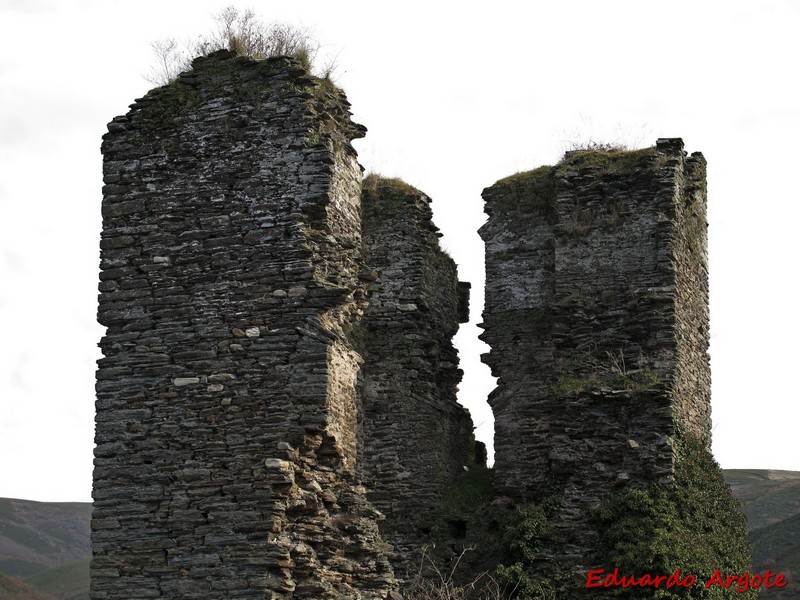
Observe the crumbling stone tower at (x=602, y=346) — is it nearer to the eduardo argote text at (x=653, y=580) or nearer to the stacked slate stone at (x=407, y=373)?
the eduardo argote text at (x=653, y=580)

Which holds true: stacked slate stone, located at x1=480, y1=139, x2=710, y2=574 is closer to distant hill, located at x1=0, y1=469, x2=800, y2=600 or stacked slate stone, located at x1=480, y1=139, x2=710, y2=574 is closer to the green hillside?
distant hill, located at x1=0, y1=469, x2=800, y2=600

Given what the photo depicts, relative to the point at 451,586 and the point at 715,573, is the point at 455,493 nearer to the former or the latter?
the point at 451,586

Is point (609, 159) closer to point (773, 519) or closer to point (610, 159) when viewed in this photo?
point (610, 159)

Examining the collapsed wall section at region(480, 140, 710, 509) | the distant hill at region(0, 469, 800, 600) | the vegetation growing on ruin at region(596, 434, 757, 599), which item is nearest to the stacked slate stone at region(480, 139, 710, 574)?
the collapsed wall section at region(480, 140, 710, 509)

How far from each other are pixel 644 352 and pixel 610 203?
2.02 m

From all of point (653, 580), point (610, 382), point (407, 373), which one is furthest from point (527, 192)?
point (653, 580)

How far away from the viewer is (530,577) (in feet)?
52.9

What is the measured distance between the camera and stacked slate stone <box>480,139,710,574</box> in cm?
1642

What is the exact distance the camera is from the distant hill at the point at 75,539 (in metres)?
26.6

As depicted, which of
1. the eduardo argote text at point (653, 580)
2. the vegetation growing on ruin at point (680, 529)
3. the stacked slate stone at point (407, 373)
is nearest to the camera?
the eduardo argote text at point (653, 580)

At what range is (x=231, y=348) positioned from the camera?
12.4 meters

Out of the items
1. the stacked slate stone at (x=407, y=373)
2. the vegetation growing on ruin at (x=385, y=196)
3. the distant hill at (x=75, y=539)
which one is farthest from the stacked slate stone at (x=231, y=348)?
the distant hill at (x=75, y=539)

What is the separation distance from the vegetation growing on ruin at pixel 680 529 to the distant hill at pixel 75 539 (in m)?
8.72

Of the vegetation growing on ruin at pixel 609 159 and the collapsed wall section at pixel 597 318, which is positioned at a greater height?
the vegetation growing on ruin at pixel 609 159
